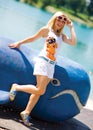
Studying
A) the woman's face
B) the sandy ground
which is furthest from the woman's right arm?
the sandy ground

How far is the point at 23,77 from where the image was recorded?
5688 millimetres

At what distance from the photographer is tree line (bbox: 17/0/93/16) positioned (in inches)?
3469

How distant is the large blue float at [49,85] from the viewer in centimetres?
568

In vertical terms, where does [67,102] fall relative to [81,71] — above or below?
below

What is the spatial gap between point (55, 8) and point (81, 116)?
8371cm

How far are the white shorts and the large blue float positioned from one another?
18 centimetres

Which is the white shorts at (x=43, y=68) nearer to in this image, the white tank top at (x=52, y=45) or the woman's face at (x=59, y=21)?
the white tank top at (x=52, y=45)

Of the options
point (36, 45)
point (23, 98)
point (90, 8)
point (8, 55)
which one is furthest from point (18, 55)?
point (90, 8)

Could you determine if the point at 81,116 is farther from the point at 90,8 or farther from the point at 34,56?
the point at 90,8

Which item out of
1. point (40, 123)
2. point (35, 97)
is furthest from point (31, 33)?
point (35, 97)

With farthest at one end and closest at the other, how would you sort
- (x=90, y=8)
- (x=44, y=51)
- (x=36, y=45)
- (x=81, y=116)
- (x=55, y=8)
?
1. (x=90, y=8)
2. (x=55, y=8)
3. (x=36, y=45)
4. (x=81, y=116)
5. (x=44, y=51)

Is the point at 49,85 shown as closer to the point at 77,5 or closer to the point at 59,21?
the point at 59,21

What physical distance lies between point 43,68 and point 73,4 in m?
90.0

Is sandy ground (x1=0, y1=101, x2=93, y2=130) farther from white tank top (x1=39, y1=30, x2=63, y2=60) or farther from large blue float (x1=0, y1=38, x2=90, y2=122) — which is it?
white tank top (x1=39, y1=30, x2=63, y2=60)
